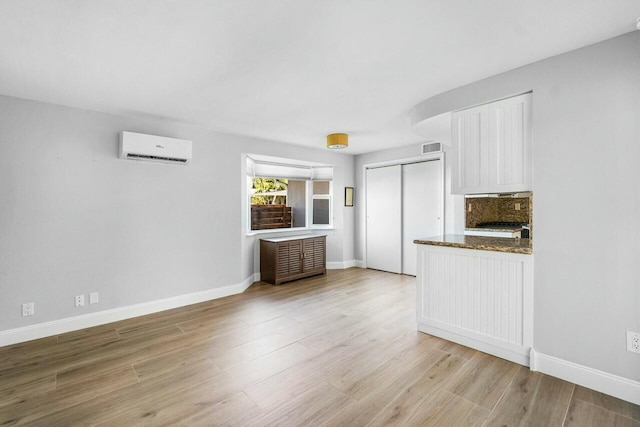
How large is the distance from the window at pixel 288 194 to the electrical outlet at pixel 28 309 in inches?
113

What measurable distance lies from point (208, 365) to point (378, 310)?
2085mm

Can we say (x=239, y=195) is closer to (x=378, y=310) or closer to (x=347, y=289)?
(x=347, y=289)

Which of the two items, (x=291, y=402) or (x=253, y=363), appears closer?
(x=291, y=402)

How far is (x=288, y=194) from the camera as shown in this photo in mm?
6051

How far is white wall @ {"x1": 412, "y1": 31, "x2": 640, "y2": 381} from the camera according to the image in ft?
6.40

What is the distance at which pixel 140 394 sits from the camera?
Result: 205 centimetres

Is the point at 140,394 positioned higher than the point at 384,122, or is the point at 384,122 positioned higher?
the point at 384,122

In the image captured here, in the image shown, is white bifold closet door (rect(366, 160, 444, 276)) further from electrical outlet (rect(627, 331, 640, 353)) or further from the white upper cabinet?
electrical outlet (rect(627, 331, 640, 353))

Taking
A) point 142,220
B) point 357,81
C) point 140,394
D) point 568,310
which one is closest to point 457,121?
point 357,81

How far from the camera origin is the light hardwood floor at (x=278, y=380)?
181cm

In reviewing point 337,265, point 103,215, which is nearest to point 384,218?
point 337,265

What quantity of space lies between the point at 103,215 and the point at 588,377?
15.4 feet

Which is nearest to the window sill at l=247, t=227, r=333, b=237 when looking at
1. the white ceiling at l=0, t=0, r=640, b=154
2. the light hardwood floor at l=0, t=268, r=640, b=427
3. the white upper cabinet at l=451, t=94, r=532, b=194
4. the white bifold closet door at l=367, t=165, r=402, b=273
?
the white bifold closet door at l=367, t=165, r=402, b=273

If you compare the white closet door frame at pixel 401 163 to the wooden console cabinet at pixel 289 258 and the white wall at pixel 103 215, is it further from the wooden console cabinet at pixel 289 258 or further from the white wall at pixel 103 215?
the white wall at pixel 103 215
